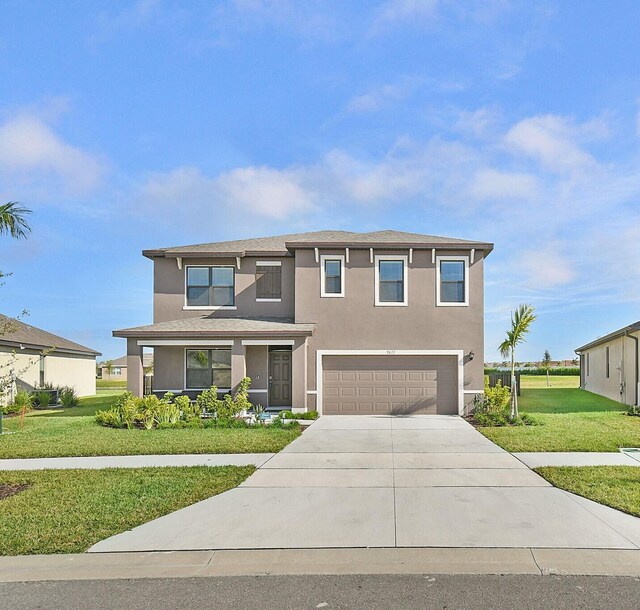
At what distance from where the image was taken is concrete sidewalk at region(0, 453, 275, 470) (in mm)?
9781

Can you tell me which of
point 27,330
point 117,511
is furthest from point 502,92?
point 27,330

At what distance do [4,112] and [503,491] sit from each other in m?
17.3

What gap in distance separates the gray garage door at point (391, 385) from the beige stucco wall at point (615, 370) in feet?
24.7

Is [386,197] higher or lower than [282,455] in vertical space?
higher

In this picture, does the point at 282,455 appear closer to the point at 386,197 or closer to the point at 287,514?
the point at 287,514

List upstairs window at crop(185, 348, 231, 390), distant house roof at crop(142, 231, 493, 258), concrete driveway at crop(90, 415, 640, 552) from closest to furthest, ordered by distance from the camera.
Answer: concrete driveway at crop(90, 415, 640, 552) → distant house roof at crop(142, 231, 493, 258) → upstairs window at crop(185, 348, 231, 390)

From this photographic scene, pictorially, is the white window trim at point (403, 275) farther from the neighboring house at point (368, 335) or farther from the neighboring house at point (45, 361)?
the neighboring house at point (45, 361)

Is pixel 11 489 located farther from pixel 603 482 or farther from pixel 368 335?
pixel 368 335

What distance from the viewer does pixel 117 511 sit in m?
6.76

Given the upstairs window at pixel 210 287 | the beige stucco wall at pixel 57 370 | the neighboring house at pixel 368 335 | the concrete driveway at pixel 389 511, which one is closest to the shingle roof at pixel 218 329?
the neighboring house at pixel 368 335

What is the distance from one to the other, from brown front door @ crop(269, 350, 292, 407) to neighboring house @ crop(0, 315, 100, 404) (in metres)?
8.85

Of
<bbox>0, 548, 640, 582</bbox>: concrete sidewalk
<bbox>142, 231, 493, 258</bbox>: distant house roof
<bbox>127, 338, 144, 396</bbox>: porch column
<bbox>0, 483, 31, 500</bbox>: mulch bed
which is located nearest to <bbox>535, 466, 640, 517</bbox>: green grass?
<bbox>0, 548, 640, 582</bbox>: concrete sidewalk

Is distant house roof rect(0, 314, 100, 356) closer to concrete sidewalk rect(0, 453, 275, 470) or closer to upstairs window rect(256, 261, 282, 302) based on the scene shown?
upstairs window rect(256, 261, 282, 302)

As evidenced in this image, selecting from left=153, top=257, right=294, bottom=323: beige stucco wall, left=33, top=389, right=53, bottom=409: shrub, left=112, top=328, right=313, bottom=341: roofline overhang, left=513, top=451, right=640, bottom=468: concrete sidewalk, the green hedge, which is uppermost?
left=153, top=257, right=294, bottom=323: beige stucco wall
